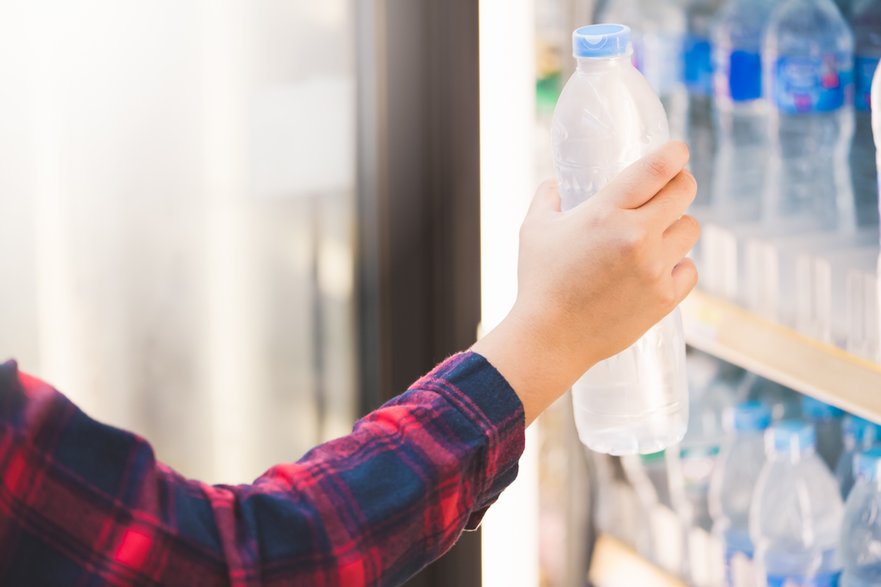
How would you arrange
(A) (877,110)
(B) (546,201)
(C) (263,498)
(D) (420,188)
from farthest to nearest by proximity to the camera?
(D) (420,188) < (A) (877,110) < (B) (546,201) < (C) (263,498)

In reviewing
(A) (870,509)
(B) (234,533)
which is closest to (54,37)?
(B) (234,533)

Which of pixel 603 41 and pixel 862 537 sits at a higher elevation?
pixel 603 41

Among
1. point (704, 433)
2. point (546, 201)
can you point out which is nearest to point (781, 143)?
point (704, 433)

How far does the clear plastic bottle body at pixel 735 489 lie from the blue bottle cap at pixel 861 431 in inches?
6.2

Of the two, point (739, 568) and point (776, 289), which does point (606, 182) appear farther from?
point (739, 568)

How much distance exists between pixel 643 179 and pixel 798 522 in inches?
34.4

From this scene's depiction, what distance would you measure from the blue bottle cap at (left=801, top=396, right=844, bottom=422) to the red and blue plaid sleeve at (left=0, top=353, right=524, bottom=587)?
76 centimetres

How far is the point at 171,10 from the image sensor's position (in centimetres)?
188

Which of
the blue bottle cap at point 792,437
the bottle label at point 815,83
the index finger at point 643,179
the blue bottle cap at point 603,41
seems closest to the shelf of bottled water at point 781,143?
the bottle label at point 815,83

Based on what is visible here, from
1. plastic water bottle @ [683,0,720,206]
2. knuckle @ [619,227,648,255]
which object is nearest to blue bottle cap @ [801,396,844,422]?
plastic water bottle @ [683,0,720,206]

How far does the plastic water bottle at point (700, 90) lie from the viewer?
5.33ft

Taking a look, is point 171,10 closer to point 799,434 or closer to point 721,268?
point 721,268

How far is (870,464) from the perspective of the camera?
1402mm

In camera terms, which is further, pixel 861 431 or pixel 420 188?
pixel 420 188
